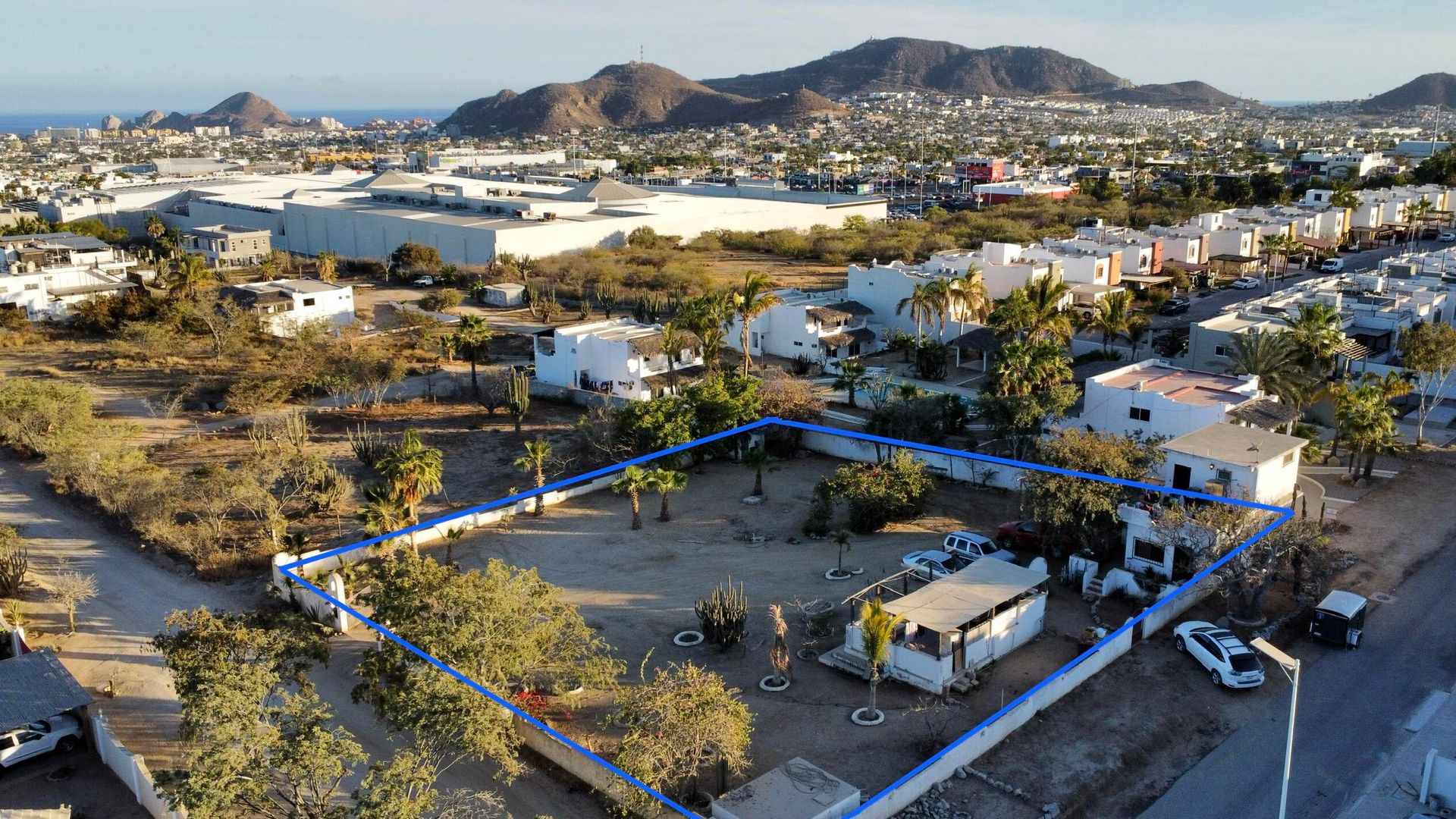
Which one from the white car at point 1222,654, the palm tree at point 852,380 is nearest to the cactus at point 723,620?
the white car at point 1222,654

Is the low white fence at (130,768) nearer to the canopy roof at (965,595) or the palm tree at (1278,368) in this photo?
the canopy roof at (965,595)

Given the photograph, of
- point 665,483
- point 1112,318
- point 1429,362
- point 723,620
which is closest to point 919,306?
point 1112,318

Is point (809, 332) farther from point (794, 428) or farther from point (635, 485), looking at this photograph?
point (635, 485)

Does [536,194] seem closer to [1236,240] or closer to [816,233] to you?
[816,233]

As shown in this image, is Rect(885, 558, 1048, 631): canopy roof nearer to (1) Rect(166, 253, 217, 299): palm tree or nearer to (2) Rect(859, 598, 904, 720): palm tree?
(2) Rect(859, 598, 904, 720): palm tree

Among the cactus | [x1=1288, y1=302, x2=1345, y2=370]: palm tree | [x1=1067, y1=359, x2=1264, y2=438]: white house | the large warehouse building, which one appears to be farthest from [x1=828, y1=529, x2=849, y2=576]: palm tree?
the large warehouse building

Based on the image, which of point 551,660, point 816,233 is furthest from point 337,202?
point 551,660
